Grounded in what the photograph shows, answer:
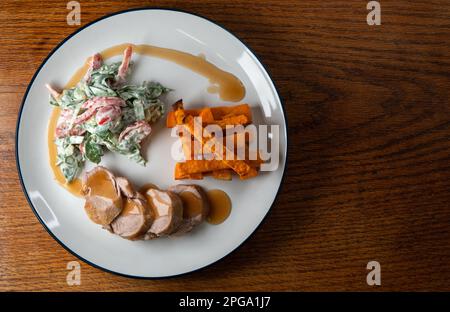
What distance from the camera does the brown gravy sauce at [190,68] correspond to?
200 cm

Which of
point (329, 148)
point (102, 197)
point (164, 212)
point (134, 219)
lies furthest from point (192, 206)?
point (329, 148)

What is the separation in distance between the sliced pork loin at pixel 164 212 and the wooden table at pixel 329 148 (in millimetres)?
252

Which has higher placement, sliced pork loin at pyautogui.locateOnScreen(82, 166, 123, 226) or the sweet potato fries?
the sweet potato fries

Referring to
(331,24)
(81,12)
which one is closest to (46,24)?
(81,12)

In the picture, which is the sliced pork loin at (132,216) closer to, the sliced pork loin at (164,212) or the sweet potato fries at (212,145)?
the sliced pork loin at (164,212)

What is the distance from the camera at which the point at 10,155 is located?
6.72 ft

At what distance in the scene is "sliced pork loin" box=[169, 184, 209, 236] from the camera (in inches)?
74.7

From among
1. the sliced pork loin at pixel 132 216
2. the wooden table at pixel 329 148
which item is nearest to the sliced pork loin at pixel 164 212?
the sliced pork loin at pixel 132 216

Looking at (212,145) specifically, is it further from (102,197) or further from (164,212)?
(102,197)

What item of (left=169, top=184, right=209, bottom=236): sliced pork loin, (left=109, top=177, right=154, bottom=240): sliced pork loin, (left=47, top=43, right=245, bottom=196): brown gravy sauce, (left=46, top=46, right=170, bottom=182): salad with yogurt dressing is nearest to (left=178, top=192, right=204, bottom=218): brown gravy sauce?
(left=169, top=184, right=209, bottom=236): sliced pork loin

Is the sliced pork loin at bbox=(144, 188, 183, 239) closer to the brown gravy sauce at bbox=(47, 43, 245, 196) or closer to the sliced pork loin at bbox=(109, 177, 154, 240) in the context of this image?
the sliced pork loin at bbox=(109, 177, 154, 240)

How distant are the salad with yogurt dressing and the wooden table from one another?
0.23 metres

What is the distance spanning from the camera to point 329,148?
81.1 inches
